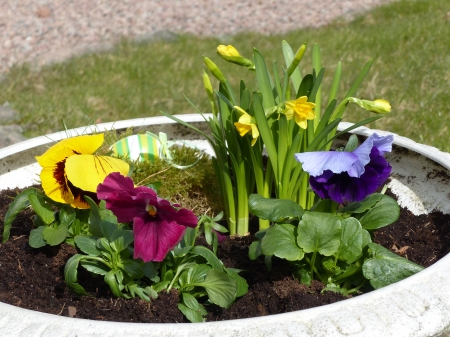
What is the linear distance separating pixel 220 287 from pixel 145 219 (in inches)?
8.9

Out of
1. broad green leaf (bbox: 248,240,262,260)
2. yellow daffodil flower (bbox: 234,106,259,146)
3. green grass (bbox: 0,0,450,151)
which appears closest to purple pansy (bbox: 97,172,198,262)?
broad green leaf (bbox: 248,240,262,260)

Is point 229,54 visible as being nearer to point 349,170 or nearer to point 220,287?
point 349,170

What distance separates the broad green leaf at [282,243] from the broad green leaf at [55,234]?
1.67 ft

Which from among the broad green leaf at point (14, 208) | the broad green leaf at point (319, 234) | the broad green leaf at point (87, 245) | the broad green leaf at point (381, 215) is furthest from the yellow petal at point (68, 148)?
the broad green leaf at point (381, 215)

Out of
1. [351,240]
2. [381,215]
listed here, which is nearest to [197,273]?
[351,240]

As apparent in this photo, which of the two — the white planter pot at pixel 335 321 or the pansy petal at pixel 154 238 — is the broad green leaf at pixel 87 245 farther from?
the white planter pot at pixel 335 321

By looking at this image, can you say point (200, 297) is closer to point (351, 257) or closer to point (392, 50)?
point (351, 257)

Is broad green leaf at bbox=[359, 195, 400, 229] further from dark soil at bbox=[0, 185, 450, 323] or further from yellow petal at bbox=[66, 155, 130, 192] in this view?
yellow petal at bbox=[66, 155, 130, 192]

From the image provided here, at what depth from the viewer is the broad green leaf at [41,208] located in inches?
63.9

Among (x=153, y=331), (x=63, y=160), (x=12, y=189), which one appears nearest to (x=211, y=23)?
(x=12, y=189)

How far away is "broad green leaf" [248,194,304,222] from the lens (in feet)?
4.74

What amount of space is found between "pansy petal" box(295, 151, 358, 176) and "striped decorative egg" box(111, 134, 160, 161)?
29.2 inches

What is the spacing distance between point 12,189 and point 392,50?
3431 mm

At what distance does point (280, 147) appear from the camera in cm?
168
